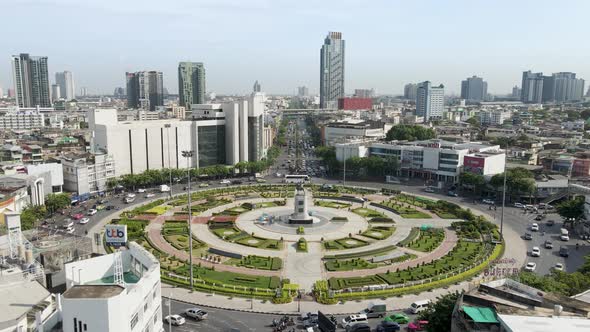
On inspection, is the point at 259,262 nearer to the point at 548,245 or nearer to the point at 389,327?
the point at 389,327

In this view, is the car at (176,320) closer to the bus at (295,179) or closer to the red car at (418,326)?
the red car at (418,326)

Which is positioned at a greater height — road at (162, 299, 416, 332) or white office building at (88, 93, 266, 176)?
white office building at (88, 93, 266, 176)

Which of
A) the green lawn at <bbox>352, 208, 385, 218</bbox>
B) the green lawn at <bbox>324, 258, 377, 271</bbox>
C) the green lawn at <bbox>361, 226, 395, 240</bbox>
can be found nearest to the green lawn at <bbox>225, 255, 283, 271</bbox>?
the green lawn at <bbox>324, 258, 377, 271</bbox>

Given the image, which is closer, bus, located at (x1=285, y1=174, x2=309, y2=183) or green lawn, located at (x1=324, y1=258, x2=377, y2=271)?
green lawn, located at (x1=324, y1=258, x2=377, y2=271)

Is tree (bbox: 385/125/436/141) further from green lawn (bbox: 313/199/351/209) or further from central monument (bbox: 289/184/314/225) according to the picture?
central monument (bbox: 289/184/314/225)

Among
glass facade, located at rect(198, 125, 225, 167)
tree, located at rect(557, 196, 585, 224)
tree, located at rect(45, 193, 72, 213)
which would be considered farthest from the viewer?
glass facade, located at rect(198, 125, 225, 167)

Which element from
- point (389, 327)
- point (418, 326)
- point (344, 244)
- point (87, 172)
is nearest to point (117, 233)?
point (389, 327)

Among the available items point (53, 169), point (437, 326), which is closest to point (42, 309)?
point (437, 326)
